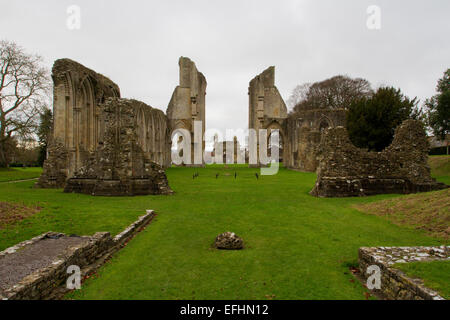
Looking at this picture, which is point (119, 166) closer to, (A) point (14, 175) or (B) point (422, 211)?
(B) point (422, 211)

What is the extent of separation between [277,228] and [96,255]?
4.07 meters

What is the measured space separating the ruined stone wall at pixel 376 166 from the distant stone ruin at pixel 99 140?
24.5 feet

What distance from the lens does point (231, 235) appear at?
5414 millimetres

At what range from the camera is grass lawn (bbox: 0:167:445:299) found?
A: 3650mm

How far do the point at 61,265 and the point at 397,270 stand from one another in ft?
14.7

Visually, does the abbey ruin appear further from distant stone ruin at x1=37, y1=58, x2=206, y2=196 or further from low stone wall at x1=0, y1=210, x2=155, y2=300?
low stone wall at x1=0, y1=210, x2=155, y2=300

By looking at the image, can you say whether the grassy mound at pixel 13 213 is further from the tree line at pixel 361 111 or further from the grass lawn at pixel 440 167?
the grass lawn at pixel 440 167

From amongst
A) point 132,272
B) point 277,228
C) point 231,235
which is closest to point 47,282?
point 132,272

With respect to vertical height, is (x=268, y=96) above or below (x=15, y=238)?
above

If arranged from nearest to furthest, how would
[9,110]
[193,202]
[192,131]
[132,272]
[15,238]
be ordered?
[132,272] → [15,238] → [193,202] → [9,110] → [192,131]

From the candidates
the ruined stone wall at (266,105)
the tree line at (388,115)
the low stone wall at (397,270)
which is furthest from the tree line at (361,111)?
the low stone wall at (397,270)

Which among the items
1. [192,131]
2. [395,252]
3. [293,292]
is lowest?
[293,292]

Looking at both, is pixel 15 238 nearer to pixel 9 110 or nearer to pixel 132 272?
pixel 132 272

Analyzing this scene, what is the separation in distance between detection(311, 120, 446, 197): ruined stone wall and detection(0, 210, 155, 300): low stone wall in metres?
9.23
